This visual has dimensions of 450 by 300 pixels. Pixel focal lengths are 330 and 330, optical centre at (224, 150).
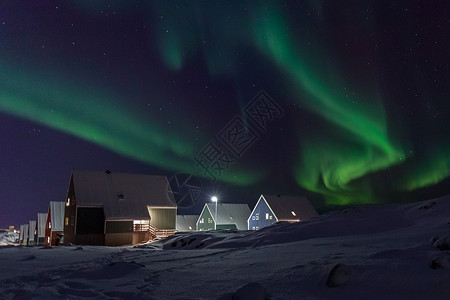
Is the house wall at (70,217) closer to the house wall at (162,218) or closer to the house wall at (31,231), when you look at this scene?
the house wall at (162,218)

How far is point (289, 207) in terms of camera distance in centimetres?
5438

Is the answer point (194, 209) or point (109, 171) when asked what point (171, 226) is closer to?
point (109, 171)

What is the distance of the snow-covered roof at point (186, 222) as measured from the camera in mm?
63147

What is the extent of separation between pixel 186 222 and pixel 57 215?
25743 mm

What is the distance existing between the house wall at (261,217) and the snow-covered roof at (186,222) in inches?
569

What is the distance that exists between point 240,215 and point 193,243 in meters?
42.7

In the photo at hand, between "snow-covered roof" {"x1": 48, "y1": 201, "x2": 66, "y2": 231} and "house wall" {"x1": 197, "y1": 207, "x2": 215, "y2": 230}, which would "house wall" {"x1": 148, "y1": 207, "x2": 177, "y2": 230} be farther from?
"house wall" {"x1": 197, "y1": 207, "x2": 215, "y2": 230}

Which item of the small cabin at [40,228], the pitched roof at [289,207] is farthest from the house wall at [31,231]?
the pitched roof at [289,207]

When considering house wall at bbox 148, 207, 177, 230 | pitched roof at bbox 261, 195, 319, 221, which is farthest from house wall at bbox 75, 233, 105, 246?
pitched roof at bbox 261, 195, 319, 221

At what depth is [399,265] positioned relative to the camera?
573 centimetres

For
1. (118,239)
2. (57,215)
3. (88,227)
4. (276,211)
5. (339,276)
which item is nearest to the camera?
(339,276)

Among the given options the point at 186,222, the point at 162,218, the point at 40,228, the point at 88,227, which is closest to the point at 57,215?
the point at 88,227

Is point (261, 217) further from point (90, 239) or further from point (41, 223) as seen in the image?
point (41, 223)

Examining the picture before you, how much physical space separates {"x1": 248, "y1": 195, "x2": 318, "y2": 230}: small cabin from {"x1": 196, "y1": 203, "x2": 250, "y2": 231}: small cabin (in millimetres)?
3679
